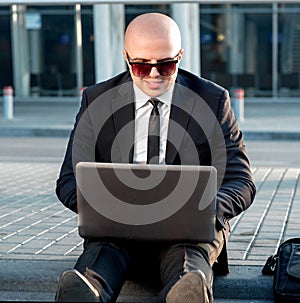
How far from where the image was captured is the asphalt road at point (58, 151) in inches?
452

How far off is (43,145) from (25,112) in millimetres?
6135

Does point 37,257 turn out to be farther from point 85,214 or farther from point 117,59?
point 117,59

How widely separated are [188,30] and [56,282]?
15.3 metres

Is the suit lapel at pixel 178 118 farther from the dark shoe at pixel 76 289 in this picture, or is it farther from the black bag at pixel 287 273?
the dark shoe at pixel 76 289

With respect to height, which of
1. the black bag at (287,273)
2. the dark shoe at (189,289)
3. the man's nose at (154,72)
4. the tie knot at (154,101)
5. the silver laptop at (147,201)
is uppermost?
the man's nose at (154,72)

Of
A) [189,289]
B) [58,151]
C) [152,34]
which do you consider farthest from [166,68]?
[58,151]

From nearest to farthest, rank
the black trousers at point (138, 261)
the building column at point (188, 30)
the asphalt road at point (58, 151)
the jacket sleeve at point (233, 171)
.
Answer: the black trousers at point (138, 261), the jacket sleeve at point (233, 171), the asphalt road at point (58, 151), the building column at point (188, 30)

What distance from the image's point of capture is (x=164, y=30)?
12.9 ft

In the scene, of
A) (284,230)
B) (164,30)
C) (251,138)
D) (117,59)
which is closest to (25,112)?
(117,59)

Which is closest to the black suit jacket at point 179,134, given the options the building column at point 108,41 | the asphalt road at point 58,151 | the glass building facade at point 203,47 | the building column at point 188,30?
the asphalt road at point 58,151

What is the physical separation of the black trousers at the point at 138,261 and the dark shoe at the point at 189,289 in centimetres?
8

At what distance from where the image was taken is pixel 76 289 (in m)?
3.33

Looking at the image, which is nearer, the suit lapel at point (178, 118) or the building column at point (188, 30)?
the suit lapel at point (178, 118)

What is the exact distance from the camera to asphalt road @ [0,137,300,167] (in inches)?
452
